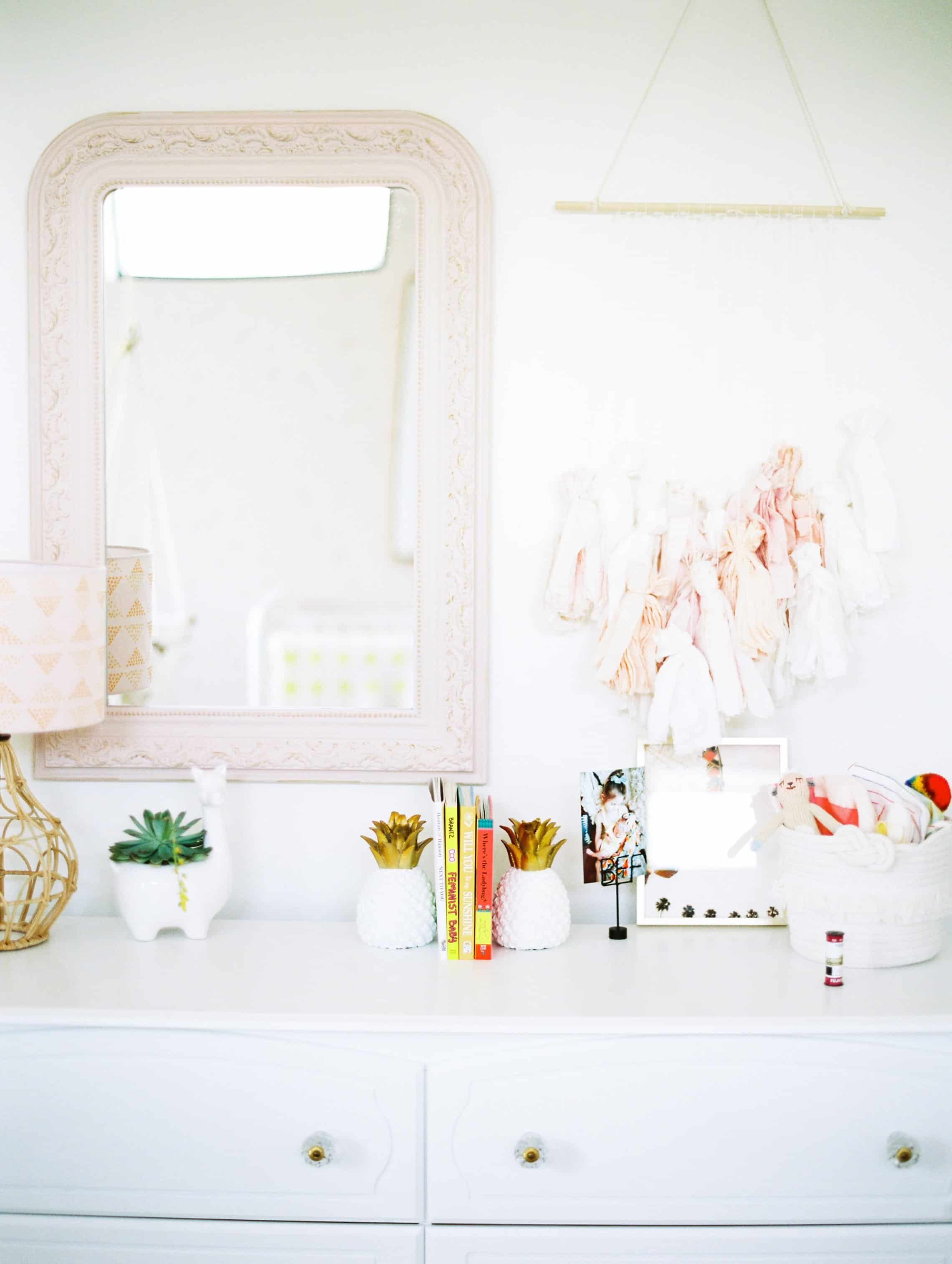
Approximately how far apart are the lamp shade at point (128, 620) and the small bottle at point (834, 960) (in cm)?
117

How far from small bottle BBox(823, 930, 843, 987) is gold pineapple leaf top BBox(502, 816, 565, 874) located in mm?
413

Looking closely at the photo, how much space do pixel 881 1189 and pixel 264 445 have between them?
144cm

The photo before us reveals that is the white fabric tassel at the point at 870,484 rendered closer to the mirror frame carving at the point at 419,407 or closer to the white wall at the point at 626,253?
the white wall at the point at 626,253

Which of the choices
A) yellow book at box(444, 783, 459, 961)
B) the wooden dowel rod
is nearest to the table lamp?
yellow book at box(444, 783, 459, 961)

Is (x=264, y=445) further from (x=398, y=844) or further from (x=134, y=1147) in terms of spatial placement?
(x=134, y=1147)

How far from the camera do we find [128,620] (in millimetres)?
1758

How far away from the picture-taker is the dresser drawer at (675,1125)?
1.35m

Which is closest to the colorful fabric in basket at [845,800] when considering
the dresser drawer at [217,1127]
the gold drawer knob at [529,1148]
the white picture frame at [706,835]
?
the white picture frame at [706,835]

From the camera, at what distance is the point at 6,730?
4.75 ft

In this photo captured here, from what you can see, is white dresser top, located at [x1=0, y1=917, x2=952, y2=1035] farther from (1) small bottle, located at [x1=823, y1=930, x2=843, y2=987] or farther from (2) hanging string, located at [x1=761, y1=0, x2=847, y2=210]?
(2) hanging string, located at [x1=761, y1=0, x2=847, y2=210]

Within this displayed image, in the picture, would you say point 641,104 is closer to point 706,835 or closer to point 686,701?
point 686,701

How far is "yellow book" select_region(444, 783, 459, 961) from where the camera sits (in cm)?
154

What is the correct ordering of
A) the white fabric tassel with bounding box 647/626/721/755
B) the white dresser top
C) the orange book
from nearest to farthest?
1. the white dresser top
2. the orange book
3. the white fabric tassel with bounding box 647/626/721/755

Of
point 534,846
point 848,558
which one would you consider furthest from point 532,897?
point 848,558
